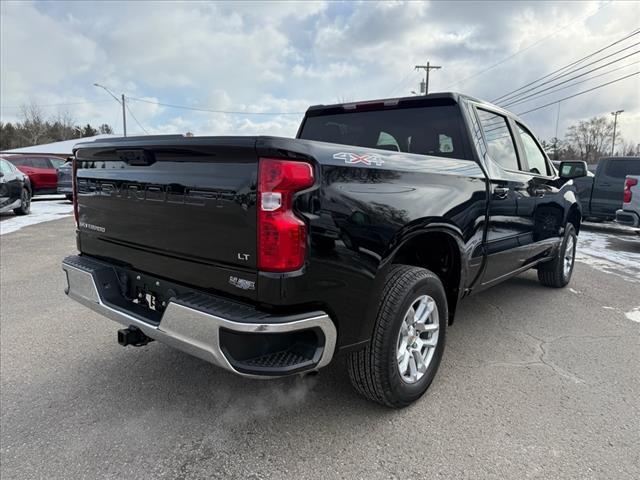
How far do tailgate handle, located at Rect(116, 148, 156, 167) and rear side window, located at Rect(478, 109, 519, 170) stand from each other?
253cm

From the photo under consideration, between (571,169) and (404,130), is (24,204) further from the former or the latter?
(571,169)

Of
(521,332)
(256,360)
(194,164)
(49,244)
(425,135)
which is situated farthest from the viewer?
(49,244)

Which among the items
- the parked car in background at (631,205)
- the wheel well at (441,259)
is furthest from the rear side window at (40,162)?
the parked car in background at (631,205)

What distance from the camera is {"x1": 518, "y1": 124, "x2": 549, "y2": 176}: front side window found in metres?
4.50

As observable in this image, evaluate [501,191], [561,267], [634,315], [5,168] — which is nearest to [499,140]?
[501,191]

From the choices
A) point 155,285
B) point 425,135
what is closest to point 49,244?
point 155,285

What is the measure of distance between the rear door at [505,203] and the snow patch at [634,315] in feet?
4.08

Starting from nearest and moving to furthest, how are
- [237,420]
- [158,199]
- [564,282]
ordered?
[158,199] → [237,420] → [564,282]

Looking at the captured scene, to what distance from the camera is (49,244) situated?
807 cm

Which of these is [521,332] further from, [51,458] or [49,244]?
[49,244]

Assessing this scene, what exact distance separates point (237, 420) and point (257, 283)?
1.09 m

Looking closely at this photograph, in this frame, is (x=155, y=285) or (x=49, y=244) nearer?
(x=155, y=285)

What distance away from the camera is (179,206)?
2.32 metres

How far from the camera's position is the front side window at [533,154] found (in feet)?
14.8
